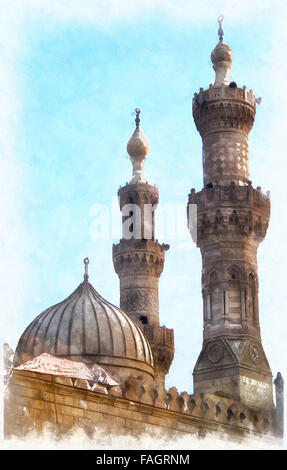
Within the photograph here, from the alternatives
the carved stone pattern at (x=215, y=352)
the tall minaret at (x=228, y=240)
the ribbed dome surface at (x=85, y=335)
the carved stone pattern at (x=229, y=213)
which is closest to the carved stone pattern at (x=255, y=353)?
the tall minaret at (x=228, y=240)

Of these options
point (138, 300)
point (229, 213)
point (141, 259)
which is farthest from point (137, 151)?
point (229, 213)

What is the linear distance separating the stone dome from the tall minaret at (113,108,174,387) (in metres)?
9.65

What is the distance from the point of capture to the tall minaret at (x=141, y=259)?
37.0 meters

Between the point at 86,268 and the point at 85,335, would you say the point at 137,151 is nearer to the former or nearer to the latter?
the point at 86,268

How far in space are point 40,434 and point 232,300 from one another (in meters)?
12.9

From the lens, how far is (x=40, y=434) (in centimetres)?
1791

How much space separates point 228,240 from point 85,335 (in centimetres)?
682

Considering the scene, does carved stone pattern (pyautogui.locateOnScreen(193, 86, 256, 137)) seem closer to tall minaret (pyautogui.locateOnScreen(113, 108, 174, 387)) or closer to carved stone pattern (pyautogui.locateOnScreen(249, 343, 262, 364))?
carved stone pattern (pyautogui.locateOnScreen(249, 343, 262, 364))

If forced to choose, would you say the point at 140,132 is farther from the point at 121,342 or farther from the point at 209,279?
the point at 121,342

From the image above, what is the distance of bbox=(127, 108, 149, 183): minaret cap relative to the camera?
130ft

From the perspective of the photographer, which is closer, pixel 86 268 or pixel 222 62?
pixel 86 268

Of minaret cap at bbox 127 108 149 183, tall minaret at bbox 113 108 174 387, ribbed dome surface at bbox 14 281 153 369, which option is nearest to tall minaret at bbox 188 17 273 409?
ribbed dome surface at bbox 14 281 153 369

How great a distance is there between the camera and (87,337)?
1011 inches
